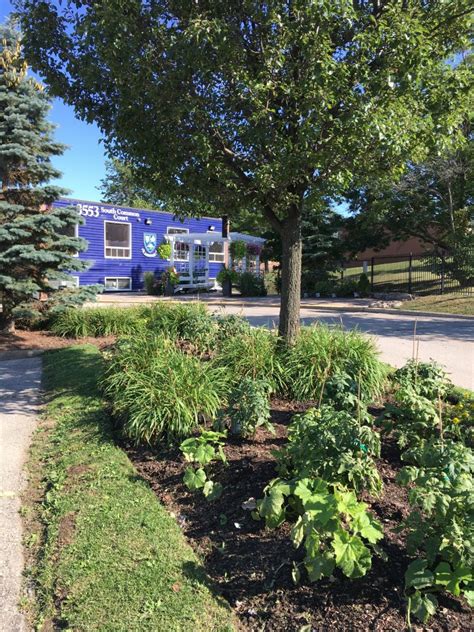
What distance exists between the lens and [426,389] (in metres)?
4.04

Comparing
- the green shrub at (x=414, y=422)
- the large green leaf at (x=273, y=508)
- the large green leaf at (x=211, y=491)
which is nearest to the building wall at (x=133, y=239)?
the green shrub at (x=414, y=422)

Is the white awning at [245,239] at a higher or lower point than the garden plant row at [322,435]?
higher

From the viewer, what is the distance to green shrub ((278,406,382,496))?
8.65ft

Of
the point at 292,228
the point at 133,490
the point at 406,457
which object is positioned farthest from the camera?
the point at 292,228

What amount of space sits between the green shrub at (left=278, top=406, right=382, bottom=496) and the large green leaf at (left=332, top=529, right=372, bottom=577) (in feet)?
1.48

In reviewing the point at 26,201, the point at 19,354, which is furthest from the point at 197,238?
the point at 19,354

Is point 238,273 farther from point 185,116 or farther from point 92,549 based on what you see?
point 92,549

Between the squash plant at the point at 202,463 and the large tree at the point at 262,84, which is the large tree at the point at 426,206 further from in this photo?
the squash plant at the point at 202,463

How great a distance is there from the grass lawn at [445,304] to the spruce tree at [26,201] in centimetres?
1196

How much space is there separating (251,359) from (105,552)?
2.77 m

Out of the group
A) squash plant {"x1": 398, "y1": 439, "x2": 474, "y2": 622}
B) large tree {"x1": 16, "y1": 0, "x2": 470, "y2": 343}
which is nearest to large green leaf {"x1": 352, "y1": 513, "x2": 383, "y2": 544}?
squash plant {"x1": 398, "y1": 439, "x2": 474, "y2": 622}

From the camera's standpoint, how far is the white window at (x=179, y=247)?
87.8 feet

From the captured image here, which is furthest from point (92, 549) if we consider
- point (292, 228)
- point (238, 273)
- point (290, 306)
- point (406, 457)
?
point (238, 273)

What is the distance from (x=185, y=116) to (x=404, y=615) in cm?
422
